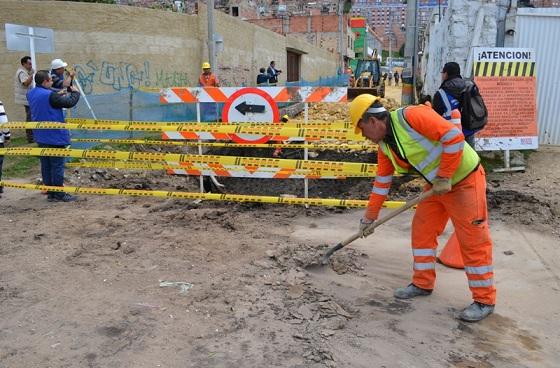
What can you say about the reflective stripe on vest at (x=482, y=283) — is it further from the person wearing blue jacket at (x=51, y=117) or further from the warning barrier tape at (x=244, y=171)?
the person wearing blue jacket at (x=51, y=117)

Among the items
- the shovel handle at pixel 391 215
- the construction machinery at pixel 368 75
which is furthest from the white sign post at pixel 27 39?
the construction machinery at pixel 368 75

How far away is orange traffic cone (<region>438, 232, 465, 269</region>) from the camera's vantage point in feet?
15.6

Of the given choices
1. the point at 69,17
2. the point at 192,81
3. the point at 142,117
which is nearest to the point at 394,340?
the point at 142,117

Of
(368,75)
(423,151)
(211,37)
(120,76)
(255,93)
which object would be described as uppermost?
(211,37)

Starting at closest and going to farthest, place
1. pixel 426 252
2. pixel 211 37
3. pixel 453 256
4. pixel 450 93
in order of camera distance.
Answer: pixel 426 252 < pixel 453 256 < pixel 450 93 < pixel 211 37

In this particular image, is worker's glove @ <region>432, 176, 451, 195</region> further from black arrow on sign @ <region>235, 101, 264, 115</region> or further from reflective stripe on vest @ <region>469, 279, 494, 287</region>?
black arrow on sign @ <region>235, 101, 264, 115</region>

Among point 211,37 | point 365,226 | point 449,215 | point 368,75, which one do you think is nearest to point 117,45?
point 211,37

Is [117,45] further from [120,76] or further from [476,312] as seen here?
[476,312]

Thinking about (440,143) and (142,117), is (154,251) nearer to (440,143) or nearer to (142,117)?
(440,143)

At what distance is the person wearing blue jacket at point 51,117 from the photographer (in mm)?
6855

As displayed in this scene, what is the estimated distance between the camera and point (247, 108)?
7.00m

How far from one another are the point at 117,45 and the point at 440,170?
493 inches

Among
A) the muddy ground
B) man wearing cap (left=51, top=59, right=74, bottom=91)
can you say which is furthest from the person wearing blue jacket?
man wearing cap (left=51, top=59, right=74, bottom=91)

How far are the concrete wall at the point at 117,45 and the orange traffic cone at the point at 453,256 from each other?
11.0m
